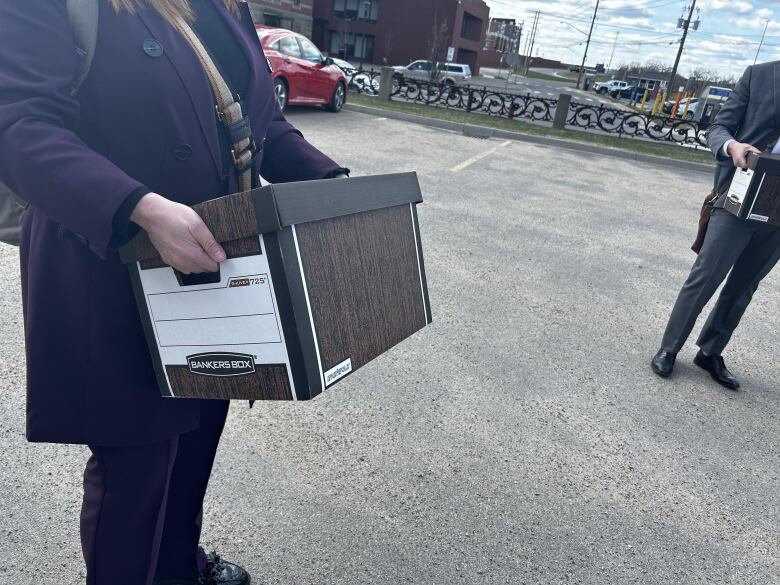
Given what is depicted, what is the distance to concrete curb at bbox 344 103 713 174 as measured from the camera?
1297 centimetres

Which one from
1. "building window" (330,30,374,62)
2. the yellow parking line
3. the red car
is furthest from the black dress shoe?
"building window" (330,30,374,62)

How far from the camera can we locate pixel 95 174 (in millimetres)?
1060

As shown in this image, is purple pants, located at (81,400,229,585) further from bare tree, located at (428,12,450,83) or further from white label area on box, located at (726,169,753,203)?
bare tree, located at (428,12,450,83)

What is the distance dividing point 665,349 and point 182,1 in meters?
3.55

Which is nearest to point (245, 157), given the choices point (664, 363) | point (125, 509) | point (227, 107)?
point (227, 107)

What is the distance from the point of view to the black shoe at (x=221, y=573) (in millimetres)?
1929

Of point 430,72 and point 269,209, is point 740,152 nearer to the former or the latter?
point 269,209

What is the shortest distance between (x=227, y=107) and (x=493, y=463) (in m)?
2.09

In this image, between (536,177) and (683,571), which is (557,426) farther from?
(536,177)

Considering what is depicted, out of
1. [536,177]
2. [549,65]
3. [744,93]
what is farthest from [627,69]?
[744,93]

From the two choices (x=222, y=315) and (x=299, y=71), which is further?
(x=299, y=71)

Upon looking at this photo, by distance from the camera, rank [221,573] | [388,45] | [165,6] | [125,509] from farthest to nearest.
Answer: [388,45]
[221,573]
[125,509]
[165,6]

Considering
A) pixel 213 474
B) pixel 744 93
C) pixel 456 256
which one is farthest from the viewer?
pixel 456 256

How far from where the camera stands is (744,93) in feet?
11.1
